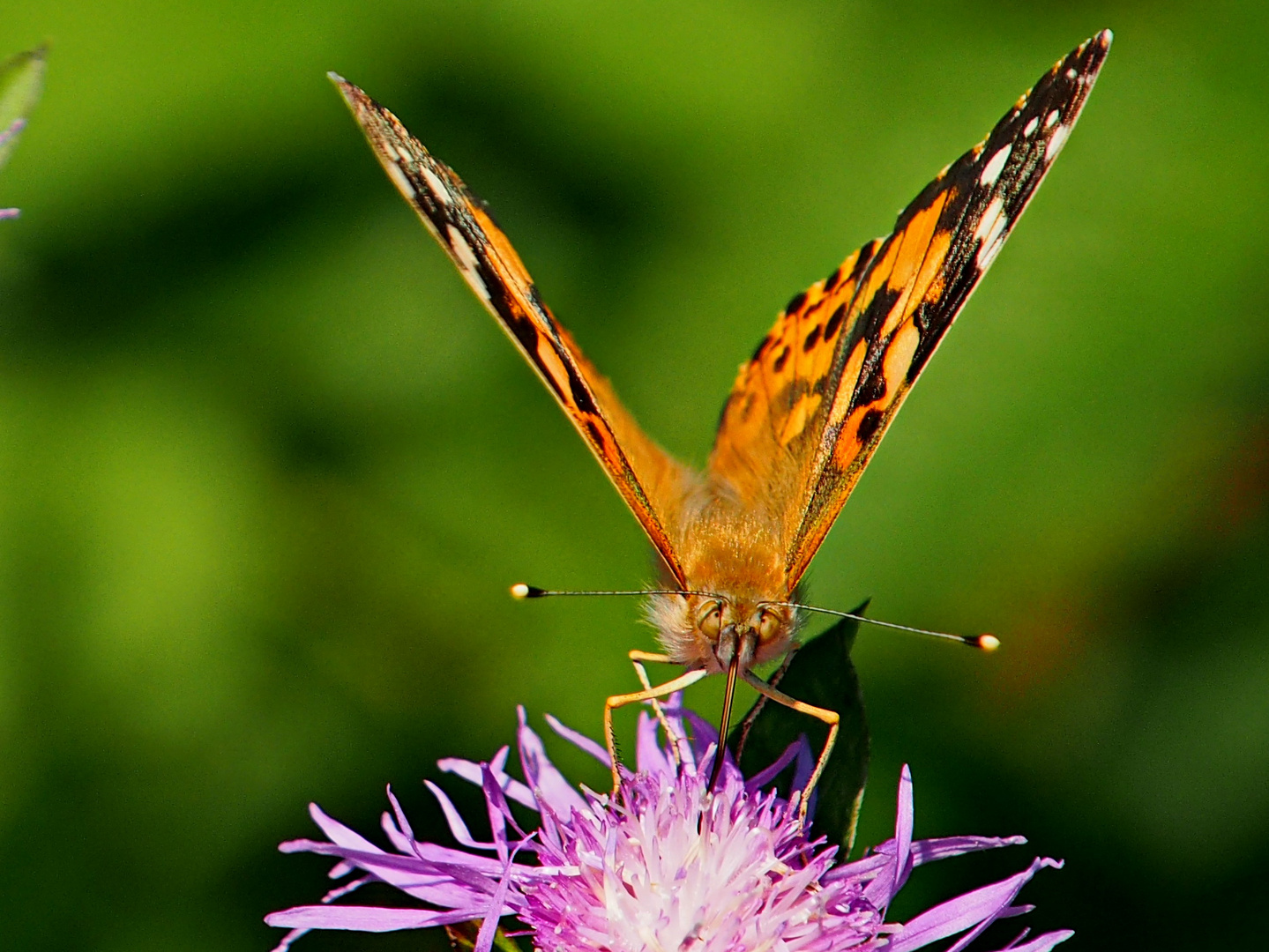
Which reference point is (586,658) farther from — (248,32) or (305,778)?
(248,32)

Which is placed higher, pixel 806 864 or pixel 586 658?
pixel 586 658

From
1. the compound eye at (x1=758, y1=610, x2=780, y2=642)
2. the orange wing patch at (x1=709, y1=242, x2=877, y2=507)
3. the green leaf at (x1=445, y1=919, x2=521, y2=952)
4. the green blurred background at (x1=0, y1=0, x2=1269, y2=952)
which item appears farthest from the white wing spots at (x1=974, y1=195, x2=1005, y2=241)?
the green blurred background at (x1=0, y1=0, x2=1269, y2=952)

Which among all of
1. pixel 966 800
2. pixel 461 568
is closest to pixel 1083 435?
pixel 966 800

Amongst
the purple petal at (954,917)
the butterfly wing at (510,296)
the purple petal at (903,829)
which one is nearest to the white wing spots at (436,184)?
the butterfly wing at (510,296)

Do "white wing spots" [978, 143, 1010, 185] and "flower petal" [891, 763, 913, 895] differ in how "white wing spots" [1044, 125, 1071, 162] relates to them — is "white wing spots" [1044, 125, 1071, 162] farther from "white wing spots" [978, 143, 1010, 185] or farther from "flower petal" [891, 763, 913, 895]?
"flower petal" [891, 763, 913, 895]

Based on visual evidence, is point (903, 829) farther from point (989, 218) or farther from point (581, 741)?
point (989, 218)

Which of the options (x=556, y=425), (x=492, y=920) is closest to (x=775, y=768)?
(x=492, y=920)
